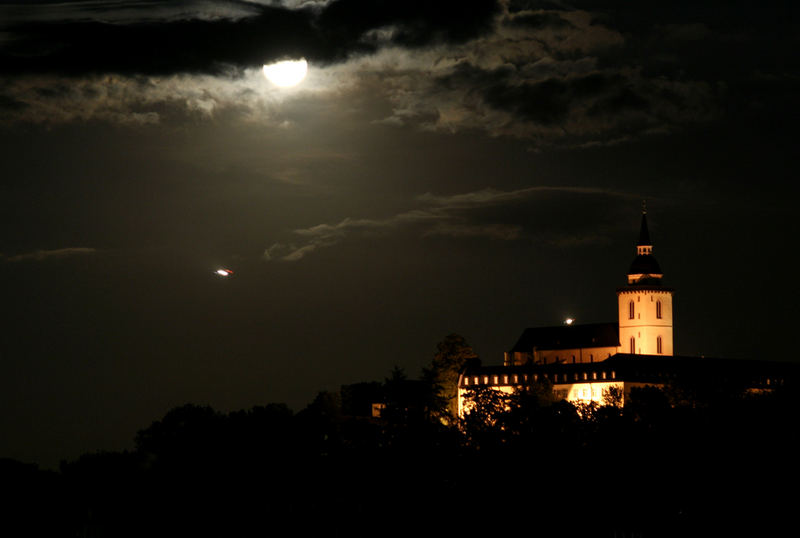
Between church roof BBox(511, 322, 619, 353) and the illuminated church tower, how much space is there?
1.31 m

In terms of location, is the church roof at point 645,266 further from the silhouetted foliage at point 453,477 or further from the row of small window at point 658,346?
the silhouetted foliage at point 453,477

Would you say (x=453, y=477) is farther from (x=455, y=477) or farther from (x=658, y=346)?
(x=658, y=346)

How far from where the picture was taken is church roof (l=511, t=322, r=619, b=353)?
17950 cm

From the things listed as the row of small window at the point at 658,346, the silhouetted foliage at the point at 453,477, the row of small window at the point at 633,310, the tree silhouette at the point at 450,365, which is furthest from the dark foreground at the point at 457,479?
the row of small window at the point at 633,310

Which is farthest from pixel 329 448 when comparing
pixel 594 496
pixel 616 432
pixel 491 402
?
pixel 594 496

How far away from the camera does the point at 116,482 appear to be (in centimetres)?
11019

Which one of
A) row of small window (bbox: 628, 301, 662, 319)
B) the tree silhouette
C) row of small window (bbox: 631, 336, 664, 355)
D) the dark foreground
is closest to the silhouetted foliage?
the dark foreground

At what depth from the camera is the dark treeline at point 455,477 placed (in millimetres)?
79750

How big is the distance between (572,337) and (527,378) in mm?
19149

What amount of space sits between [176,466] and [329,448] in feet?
43.9

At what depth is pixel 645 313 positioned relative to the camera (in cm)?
18312

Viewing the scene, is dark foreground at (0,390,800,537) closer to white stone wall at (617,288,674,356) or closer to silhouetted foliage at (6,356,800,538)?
silhouetted foliage at (6,356,800,538)

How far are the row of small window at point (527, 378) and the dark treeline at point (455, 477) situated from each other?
28776mm

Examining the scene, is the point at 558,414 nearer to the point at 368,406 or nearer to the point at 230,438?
the point at 230,438
